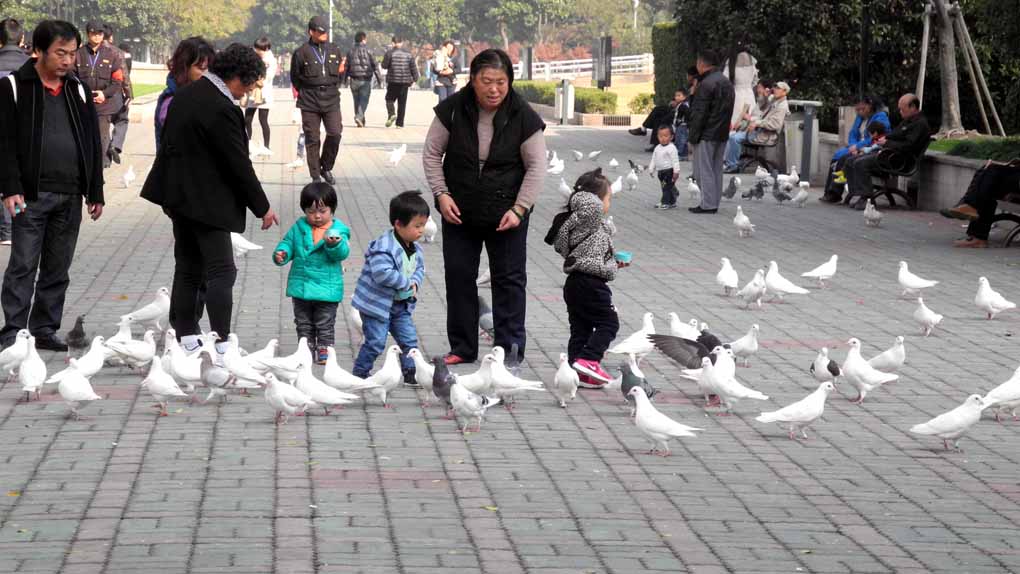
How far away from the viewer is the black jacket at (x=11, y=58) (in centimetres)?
976

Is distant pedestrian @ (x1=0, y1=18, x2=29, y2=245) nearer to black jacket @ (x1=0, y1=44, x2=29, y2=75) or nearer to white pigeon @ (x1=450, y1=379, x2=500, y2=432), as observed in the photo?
black jacket @ (x1=0, y1=44, x2=29, y2=75)

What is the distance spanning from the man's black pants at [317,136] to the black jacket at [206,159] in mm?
11001

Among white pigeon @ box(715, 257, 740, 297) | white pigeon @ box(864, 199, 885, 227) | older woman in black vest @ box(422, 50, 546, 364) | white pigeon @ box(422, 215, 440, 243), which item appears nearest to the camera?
older woman in black vest @ box(422, 50, 546, 364)

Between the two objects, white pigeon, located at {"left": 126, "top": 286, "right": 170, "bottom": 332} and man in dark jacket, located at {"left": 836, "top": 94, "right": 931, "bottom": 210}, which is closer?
white pigeon, located at {"left": 126, "top": 286, "right": 170, "bottom": 332}

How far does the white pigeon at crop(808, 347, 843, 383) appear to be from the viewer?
8117mm

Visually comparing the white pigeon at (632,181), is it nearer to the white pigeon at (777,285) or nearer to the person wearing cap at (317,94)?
the person wearing cap at (317,94)

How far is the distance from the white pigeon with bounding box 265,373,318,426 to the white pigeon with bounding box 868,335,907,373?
3392 millimetres

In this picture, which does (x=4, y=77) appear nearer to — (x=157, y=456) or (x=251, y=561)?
(x=157, y=456)

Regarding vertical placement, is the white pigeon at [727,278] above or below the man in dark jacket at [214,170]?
below

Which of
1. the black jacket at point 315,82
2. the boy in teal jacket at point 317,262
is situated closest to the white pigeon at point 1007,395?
the boy in teal jacket at point 317,262

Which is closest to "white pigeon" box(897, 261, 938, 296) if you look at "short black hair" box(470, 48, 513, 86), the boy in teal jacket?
"short black hair" box(470, 48, 513, 86)

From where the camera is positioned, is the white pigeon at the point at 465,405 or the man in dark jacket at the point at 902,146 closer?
the white pigeon at the point at 465,405

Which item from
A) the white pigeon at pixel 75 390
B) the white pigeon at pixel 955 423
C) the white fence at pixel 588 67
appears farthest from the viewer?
the white fence at pixel 588 67

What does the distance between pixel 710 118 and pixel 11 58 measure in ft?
30.8
